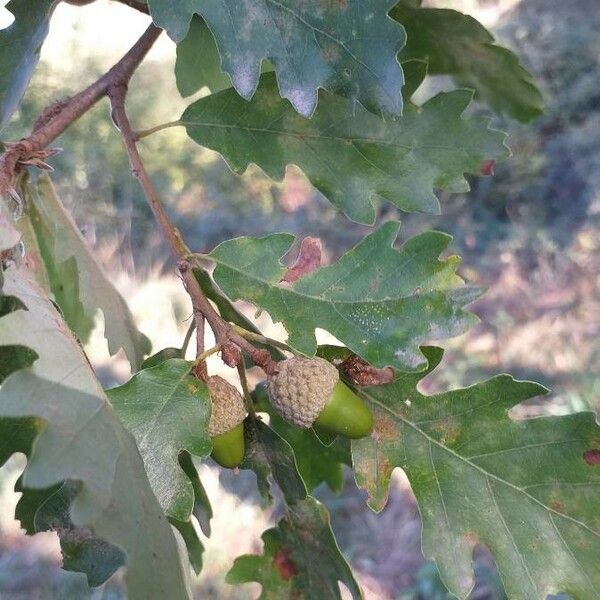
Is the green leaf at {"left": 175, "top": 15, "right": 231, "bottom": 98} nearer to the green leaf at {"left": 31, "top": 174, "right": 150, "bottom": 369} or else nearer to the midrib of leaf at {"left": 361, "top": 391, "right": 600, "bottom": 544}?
the green leaf at {"left": 31, "top": 174, "right": 150, "bottom": 369}

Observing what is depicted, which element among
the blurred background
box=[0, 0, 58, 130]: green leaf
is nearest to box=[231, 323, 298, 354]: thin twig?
box=[0, 0, 58, 130]: green leaf

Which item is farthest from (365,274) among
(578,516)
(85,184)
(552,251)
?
(85,184)

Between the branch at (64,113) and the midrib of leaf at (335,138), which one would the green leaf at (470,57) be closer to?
the midrib of leaf at (335,138)

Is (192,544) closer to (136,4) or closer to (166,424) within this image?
(166,424)

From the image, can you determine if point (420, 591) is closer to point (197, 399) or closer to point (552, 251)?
point (552, 251)

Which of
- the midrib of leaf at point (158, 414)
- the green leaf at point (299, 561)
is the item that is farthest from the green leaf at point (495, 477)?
the midrib of leaf at point (158, 414)

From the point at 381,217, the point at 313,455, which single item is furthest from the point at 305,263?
the point at 381,217
